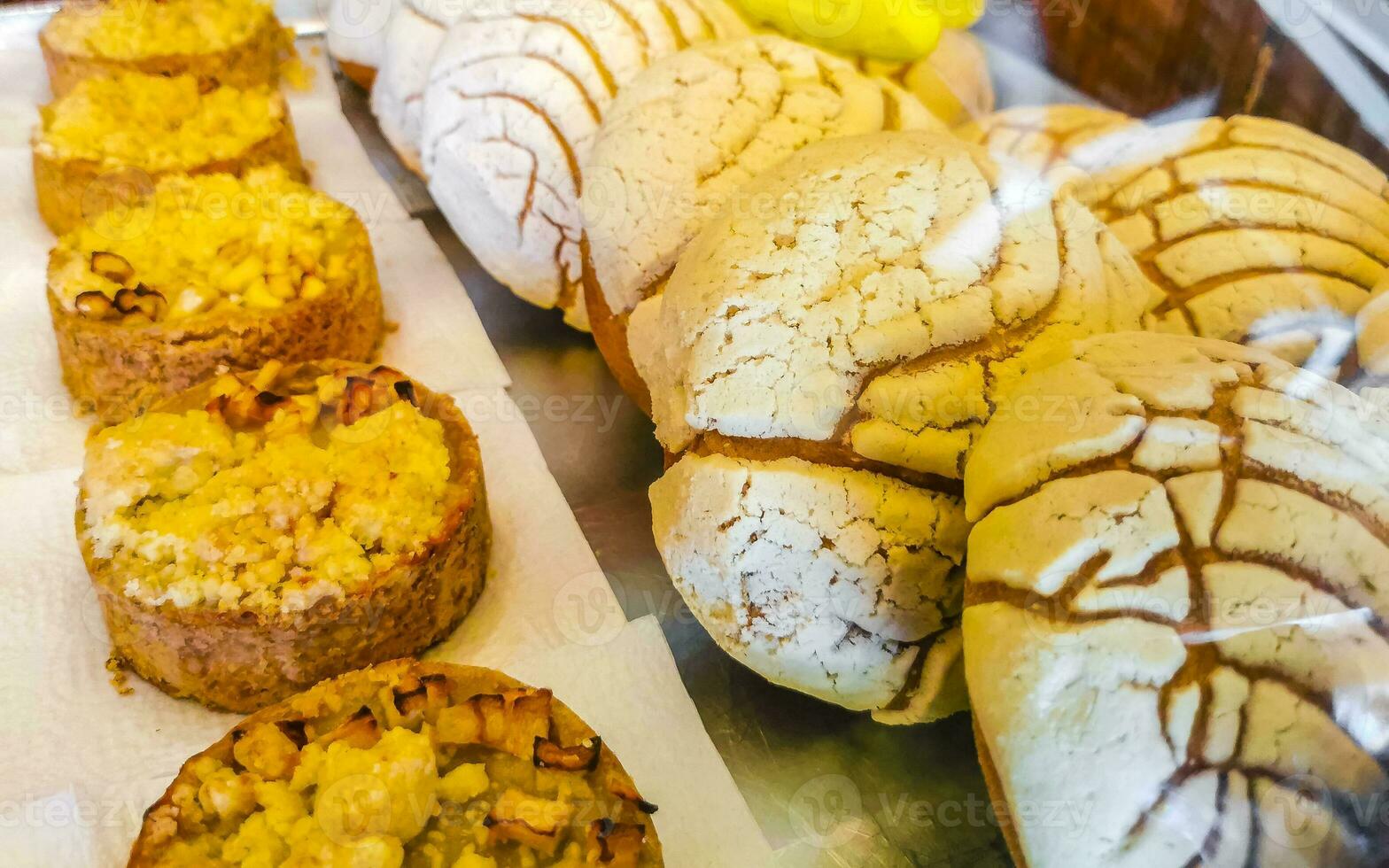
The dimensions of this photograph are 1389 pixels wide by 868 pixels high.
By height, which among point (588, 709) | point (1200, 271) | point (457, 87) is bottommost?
point (588, 709)

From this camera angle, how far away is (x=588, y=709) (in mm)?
1461

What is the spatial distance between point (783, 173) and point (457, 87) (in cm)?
89

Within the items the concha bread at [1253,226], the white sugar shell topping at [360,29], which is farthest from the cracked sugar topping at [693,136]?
the white sugar shell topping at [360,29]

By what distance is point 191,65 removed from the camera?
2.45 meters

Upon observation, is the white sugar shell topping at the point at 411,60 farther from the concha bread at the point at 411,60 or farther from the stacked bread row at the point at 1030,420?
the stacked bread row at the point at 1030,420

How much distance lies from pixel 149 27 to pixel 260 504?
1661 mm

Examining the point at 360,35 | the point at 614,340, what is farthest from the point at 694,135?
the point at 360,35

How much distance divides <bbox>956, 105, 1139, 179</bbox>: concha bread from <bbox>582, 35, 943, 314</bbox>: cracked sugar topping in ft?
0.38

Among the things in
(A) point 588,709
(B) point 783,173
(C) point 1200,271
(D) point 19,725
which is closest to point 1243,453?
(C) point 1200,271

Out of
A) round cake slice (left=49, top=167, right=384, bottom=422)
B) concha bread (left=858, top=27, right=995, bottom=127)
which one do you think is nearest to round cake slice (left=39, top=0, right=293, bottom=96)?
round cake slice (left=49, top=167, right=384, bottom=422)

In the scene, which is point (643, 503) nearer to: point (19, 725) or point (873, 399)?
point (873, 399)

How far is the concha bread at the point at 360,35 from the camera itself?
2.55m

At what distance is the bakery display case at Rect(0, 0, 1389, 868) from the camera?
92 cm

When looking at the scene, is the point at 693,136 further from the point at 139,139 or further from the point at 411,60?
the point at 139,139
